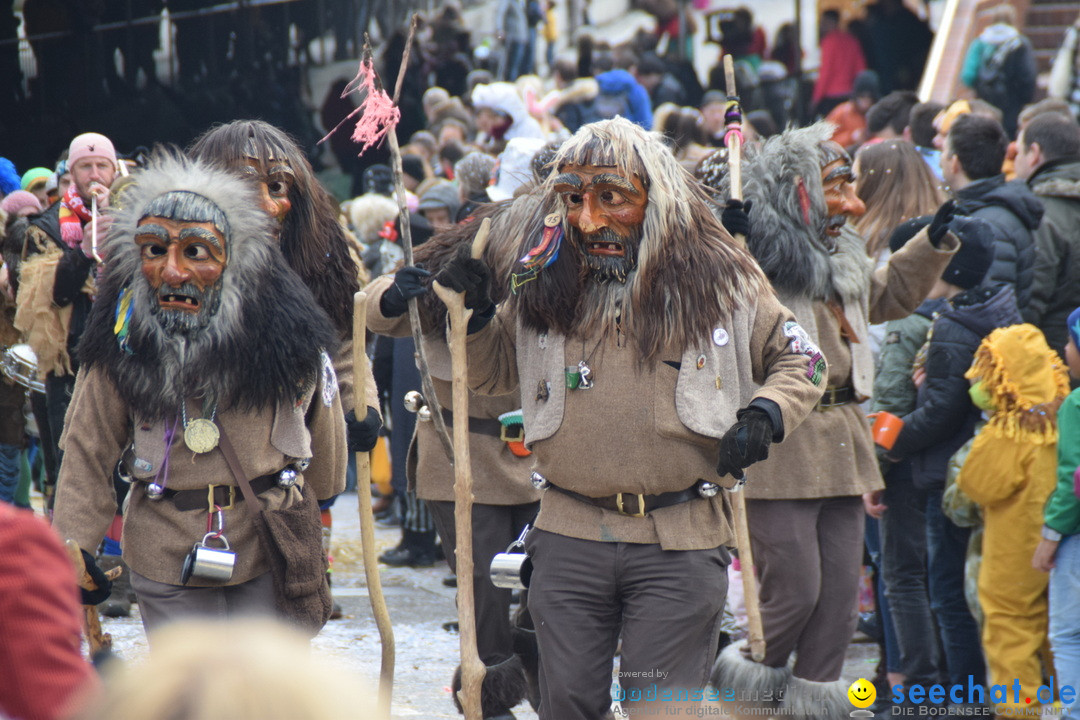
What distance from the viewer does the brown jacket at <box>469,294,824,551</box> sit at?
3.56 m

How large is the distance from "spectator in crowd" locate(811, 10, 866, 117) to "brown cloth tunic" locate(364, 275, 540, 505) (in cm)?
963

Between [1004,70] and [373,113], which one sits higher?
[373,113]

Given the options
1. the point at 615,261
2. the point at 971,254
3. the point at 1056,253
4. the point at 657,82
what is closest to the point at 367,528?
the point at 615,261

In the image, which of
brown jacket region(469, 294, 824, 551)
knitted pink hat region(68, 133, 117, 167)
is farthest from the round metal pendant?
knitted pink hat region(68, 133, 117, 167)

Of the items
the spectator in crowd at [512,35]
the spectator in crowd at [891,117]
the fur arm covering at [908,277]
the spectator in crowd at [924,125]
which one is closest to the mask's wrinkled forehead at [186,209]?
the fur arm covering at [908,277]

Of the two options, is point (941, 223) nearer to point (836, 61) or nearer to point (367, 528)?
point (367, 528)

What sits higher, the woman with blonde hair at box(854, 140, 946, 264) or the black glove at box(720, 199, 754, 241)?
the black glove at box(720, 199, 754, 241)

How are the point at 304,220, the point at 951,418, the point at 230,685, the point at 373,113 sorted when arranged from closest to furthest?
the point at 230,685, the point at 373,113, the point at 304,220, the point at 951,418

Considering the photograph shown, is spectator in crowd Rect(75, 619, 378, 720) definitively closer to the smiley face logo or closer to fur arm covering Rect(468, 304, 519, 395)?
fur arm covering Rect(468, 304, 519, 395)

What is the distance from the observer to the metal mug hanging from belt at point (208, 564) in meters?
3.54

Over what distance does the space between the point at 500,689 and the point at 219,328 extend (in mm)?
1851

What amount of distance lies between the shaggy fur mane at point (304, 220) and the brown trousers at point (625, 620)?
1380 mm

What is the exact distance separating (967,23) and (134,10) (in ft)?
25.3

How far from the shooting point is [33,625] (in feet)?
6.34
